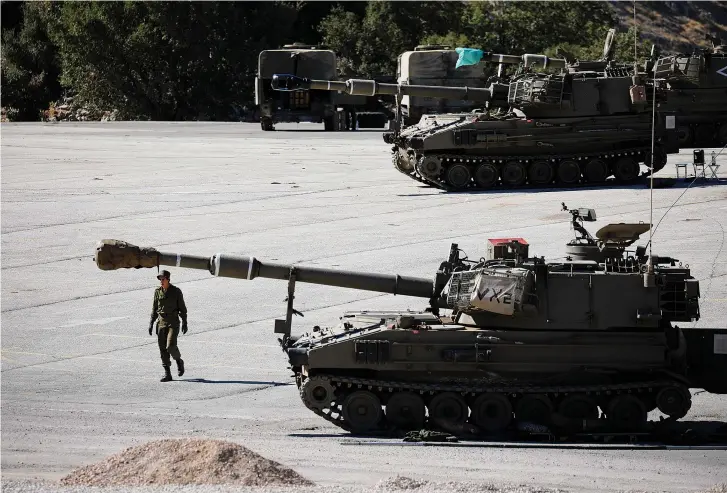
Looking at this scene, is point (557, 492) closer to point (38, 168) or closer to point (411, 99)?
point (38, 168)

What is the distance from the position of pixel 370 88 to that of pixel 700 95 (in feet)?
33.3

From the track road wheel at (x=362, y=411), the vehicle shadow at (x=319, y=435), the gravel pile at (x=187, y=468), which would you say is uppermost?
the gravel pile at (x=187, y=468)

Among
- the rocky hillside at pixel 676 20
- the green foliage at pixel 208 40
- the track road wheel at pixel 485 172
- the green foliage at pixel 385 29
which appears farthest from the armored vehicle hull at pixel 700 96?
the rocky hillside at pixel 676 20

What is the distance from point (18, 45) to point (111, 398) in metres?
56.3

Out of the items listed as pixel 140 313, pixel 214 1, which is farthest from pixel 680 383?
pixel 214 1

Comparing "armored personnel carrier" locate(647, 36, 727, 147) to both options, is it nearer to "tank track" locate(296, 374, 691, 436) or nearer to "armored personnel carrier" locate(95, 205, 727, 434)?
"armored personnel carrier" locate(95, 205, 727, 434)

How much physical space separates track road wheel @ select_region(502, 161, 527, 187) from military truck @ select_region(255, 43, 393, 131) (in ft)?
68.3

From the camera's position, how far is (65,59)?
215ft

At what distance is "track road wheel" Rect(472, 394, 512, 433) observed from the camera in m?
15.4

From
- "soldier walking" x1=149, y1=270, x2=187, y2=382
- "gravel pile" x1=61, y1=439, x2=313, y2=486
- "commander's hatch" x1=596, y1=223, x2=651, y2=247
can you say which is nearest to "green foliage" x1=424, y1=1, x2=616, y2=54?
"soldier walking" x1=149, y1=270, x2=187, y2=382

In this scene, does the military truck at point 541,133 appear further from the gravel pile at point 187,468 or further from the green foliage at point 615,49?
the green foliage at point 615,49

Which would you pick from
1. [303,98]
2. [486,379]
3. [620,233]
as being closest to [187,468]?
[486,379]

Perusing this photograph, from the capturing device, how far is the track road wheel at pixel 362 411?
605 inches

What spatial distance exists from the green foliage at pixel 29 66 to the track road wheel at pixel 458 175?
40.9 meters
